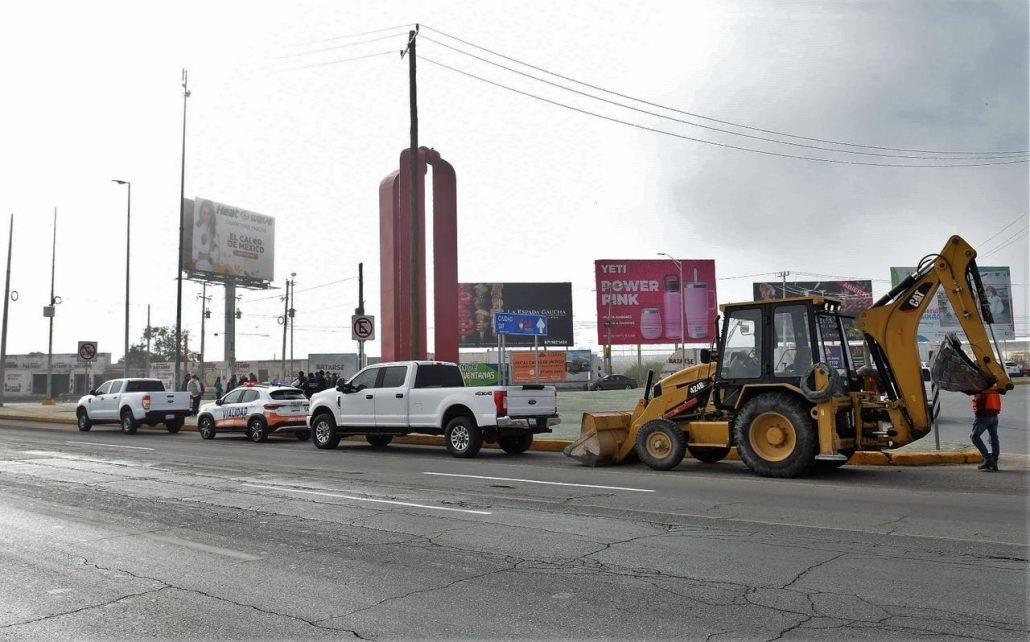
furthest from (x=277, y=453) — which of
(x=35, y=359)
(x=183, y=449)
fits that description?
(x=35, y=359)

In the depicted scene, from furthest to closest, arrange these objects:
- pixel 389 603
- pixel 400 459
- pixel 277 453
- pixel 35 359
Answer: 1. pixel 35 359
2. pixel 277 453
3. pixel 400 459
4. pixel 389 603

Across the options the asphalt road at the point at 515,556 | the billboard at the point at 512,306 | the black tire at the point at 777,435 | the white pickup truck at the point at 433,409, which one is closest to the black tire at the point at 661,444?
the asphalt road at the point at 515,556

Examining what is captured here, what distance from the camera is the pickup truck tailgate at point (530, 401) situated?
624 inches

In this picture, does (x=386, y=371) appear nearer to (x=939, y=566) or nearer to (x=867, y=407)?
(x=867, y=407)

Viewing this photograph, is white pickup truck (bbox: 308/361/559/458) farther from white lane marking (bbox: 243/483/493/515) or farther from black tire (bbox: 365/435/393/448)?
white lane marking (bbox: 243/483/493/515)

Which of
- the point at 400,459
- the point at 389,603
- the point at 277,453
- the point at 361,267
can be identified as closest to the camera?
the point at 389,603

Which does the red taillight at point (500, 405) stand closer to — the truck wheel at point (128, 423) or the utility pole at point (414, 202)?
the utility pole at point (414, 202)

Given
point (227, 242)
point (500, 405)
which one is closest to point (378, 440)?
point (500, 405)

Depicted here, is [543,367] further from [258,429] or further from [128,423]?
[258,429]

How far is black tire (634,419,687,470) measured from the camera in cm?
1309

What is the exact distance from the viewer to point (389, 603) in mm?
5410

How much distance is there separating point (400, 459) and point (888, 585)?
11404 mm

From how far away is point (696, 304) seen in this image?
74.1 m

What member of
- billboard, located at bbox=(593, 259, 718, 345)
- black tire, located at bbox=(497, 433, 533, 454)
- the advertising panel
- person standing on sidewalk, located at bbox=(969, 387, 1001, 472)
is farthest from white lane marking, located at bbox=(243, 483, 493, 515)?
billboard, located at bbox=(593, 259, 718, 345)
